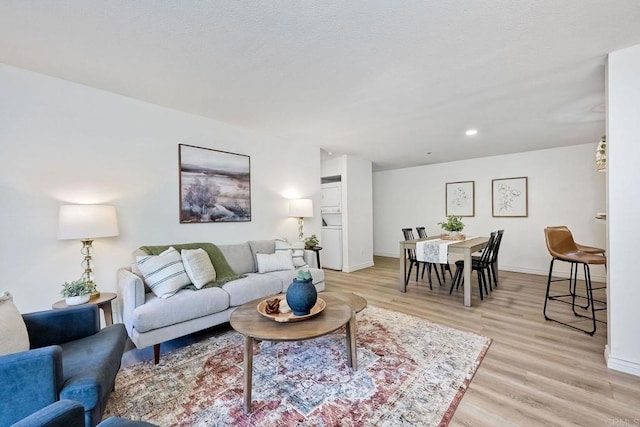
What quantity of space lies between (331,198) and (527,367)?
433 cm

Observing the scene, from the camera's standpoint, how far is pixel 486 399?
5.70ft

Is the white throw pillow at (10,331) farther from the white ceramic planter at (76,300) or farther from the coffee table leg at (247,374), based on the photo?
the coffee table leg at (247,374)

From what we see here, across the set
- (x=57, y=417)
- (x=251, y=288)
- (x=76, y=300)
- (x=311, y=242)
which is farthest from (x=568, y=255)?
(x=76, y=300)

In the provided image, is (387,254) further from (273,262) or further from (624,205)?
(624,205)

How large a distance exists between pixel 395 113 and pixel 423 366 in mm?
2710

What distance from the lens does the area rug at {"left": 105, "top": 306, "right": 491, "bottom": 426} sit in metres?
1.60

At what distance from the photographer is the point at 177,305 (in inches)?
91.1

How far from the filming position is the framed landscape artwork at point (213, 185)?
3320mm

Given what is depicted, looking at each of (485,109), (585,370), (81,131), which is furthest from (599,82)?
(81,131)

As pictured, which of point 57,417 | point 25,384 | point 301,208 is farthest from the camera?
point 301,208

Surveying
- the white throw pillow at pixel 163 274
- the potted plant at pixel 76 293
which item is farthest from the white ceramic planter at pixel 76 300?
the white throw pillow at pixel 163 274

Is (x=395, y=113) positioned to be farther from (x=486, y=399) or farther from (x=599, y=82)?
(x=486, y=399)

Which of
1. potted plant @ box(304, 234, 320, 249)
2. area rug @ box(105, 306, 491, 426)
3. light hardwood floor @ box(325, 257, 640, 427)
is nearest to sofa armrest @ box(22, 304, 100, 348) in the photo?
area rug @ box(105, 306, 491, 426)

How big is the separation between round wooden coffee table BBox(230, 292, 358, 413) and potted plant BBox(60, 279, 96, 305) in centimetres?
136
